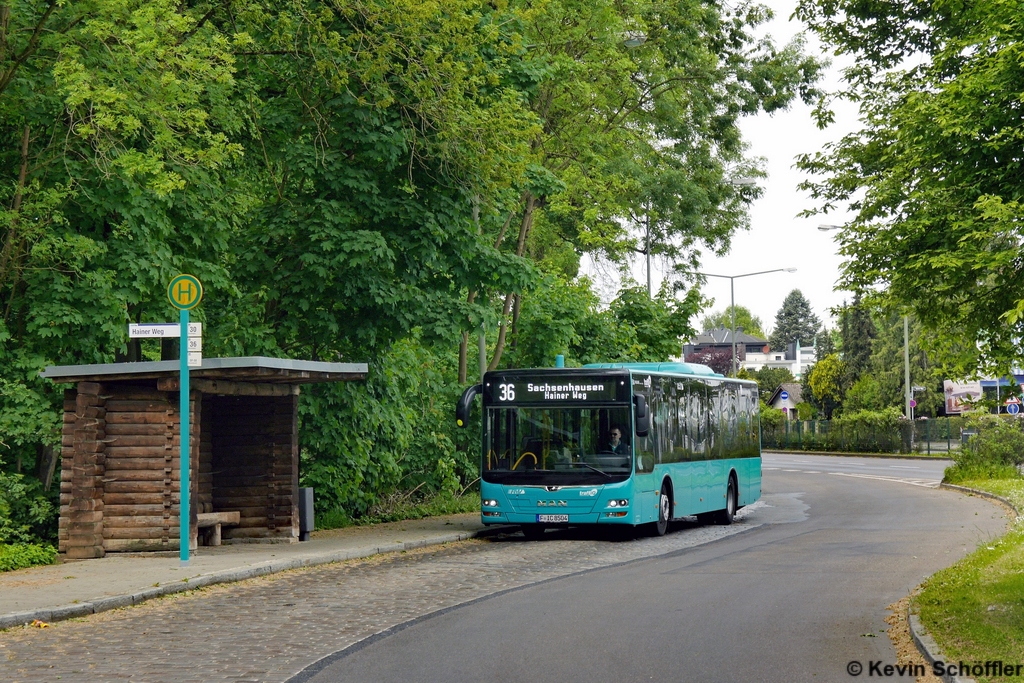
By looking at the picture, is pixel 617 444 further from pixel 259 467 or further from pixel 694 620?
pixel 694 620

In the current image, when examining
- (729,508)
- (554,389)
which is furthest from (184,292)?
(729,508)

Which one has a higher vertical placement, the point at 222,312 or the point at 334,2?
the point at 334,2

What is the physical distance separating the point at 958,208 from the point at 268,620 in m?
8.05

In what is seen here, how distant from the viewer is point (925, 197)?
1353 cm

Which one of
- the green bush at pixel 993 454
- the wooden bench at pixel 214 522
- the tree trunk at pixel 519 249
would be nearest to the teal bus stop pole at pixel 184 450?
the wooden bench at pixel 214 522

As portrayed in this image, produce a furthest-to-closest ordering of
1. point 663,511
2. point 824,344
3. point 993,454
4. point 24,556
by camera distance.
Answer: point 824,344, point 993,454, point 663,511, point 24,556

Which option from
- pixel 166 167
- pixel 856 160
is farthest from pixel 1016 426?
pixel 166 167

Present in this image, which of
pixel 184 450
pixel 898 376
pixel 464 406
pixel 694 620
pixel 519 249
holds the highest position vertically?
pixel 898 376

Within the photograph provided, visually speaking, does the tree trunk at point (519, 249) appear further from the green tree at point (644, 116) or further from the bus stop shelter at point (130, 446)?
the bus stop shelter at point (130, 446)

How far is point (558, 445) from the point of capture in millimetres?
20875

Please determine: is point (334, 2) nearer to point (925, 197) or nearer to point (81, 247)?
point (81, 247)

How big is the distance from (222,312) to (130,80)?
543 centimetres

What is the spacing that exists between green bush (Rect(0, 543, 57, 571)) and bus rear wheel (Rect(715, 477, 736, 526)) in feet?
44.2

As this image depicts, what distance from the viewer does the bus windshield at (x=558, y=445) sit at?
808 inches
